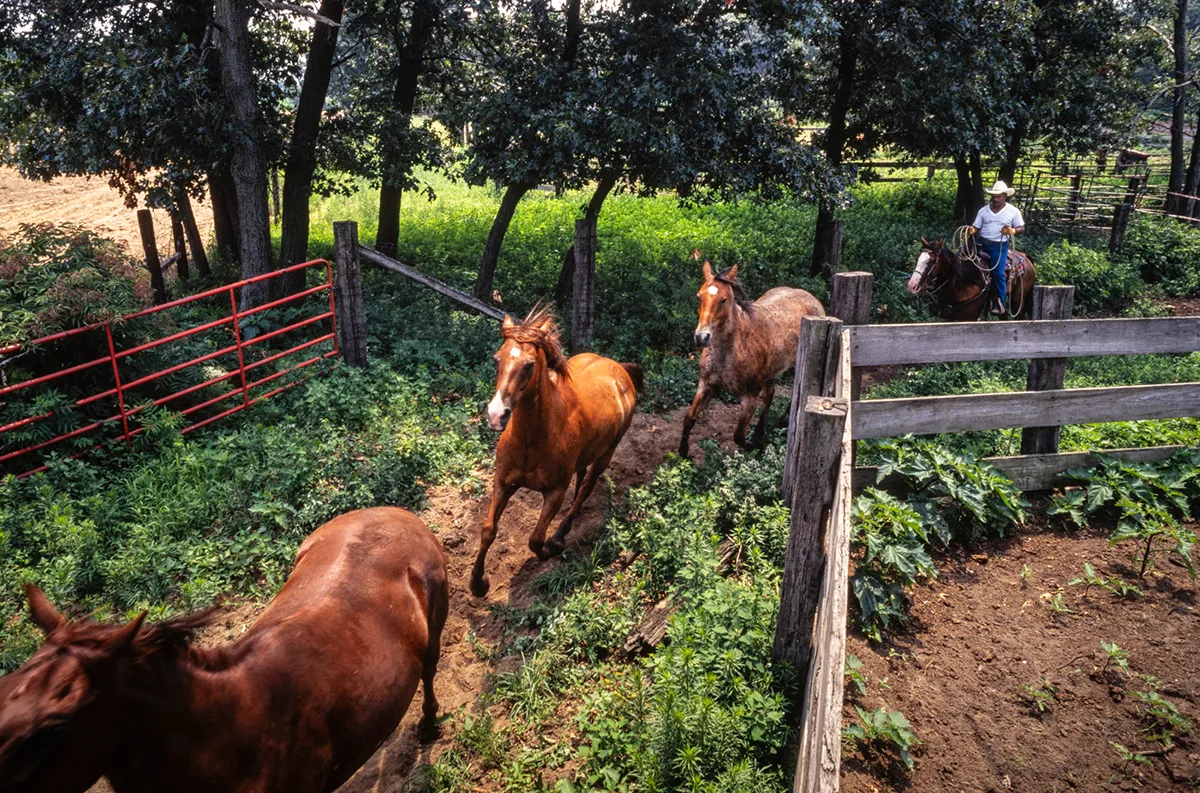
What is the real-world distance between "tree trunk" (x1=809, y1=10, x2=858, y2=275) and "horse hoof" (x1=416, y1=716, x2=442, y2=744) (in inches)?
432

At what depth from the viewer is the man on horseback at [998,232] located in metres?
11.4

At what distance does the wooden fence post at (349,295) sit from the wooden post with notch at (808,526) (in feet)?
21.8

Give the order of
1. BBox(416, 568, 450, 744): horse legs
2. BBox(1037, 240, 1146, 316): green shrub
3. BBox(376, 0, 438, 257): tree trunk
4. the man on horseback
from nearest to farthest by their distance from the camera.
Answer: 1. BBox(416, 568, 450, 744): horse legs
2. the man on horseback
3. BBox(376, 0, 438, 257): tree trunk
4. BBox(1037, 240, 1146, 316): green shrub

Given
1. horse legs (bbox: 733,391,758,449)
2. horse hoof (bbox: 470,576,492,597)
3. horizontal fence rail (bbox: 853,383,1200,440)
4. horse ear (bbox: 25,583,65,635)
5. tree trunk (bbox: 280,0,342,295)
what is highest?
tree trunk (bbox: 280,0,342,295)

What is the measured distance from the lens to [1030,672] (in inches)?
154

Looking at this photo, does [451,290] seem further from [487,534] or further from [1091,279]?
[1091,279]

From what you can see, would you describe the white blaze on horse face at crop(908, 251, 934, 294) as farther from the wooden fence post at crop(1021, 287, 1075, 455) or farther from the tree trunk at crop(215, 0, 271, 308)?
the tree trunk at crop(215, 0, 271, 308)

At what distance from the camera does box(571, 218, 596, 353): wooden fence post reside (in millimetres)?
9180

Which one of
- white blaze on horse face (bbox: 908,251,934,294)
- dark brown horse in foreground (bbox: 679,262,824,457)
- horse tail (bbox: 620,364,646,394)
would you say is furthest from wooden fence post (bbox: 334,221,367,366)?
white blaze on horse face (bbox: 908,251,934,294)

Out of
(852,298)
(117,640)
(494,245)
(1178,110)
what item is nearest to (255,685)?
(117,640)

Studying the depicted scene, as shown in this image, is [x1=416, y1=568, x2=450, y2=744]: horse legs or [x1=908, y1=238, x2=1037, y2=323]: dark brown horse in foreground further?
[x1=908, y1=238, x2=1037, y2=323]: dark brown horse in foreground

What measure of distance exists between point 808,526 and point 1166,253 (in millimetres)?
17980

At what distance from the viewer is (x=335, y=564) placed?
3658 millimetres

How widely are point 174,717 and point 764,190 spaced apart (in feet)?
34.1
